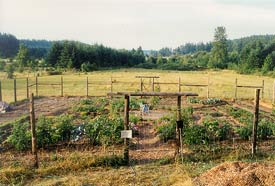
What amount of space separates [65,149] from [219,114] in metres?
9.23

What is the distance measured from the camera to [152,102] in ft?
70.6

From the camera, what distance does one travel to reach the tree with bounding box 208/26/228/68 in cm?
7681

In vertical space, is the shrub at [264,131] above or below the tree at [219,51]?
below

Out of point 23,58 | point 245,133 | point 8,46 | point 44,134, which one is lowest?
point 245,133

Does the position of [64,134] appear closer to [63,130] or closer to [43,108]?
[63,130]

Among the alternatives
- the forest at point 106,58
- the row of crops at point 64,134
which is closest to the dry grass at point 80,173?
the row of crops at point 64,134

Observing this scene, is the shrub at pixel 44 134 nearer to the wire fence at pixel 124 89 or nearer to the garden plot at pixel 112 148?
the garden plot at pixel 112 148

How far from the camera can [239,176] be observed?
7043 mm

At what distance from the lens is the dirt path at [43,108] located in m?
18.1

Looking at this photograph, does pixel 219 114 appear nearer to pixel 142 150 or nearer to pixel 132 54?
pixel 142 150

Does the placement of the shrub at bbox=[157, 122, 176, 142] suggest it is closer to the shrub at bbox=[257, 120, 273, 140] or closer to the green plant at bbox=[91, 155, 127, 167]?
the green plant at bbox=[91, 155, 127, 167]

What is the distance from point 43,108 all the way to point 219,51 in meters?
Answer: 66.7

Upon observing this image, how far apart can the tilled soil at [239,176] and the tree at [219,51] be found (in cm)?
6996

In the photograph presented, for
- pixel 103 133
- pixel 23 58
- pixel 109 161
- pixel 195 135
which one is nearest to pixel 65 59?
pixel 23 58
